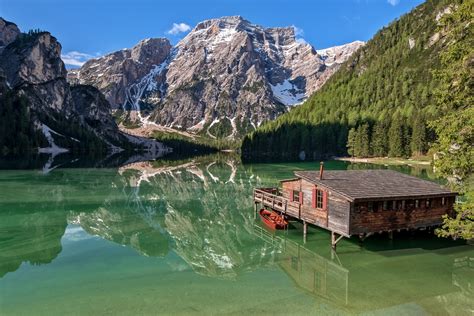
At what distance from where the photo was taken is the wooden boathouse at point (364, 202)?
29.0 metres

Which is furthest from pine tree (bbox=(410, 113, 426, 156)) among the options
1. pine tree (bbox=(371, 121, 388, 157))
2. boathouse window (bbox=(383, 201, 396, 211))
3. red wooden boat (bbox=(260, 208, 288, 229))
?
boathouse window (bbox=(383, 201, 396, 211))

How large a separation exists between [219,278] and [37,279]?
10928 millimetres

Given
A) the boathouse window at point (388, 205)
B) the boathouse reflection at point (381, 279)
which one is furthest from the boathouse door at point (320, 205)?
the boathouse window at point (388, 205)

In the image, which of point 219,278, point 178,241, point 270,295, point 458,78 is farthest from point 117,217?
point 458,78

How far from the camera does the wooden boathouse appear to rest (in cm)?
2898

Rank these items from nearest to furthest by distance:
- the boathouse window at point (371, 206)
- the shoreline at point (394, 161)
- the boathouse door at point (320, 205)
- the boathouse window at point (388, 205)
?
1. the boathouse window at point (371, 206)
2. the boathouse window at point (388, 205)
3. the boathouse door at point (320, 205)
4. the shoreline at point (394, 161)

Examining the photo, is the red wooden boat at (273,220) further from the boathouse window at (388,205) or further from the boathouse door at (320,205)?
the boathouse window at (388,205)

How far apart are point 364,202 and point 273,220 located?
1110cm

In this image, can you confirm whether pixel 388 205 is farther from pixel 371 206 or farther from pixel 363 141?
pixel 363 141

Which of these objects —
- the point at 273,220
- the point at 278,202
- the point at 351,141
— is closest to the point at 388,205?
the point at 278,202

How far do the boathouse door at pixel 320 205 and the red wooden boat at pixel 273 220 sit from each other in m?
5.24

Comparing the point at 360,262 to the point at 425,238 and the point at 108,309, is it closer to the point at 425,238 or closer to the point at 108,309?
the point at 425,238

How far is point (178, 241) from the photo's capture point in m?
32.9

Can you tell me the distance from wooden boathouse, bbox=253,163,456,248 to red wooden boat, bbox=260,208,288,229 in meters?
1.34
